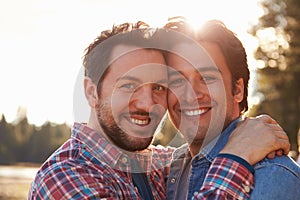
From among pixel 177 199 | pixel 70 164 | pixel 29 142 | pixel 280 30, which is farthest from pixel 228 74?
pixel 29 142

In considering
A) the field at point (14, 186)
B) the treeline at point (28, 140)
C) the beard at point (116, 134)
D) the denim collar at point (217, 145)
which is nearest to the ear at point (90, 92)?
the beard at point (116, 134)

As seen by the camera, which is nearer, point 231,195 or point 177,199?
point 231,195

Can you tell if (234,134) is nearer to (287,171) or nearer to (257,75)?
(287,171)

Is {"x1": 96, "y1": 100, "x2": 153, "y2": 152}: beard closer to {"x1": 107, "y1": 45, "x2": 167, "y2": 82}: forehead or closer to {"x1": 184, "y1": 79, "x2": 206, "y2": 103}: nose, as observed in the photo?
{"x1": 107, "y1": 45, "x2": 167, "y2": 82}: forehead

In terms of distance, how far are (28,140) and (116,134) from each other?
70.7m

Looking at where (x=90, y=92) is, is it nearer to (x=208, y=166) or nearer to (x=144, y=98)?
(x=144, y=98)

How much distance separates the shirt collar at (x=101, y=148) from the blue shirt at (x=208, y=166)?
0.34 m

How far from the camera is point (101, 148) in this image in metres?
3.85

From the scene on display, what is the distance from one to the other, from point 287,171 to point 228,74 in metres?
0.83

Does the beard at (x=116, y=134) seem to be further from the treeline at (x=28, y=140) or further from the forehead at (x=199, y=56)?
the treeline at (x=28, y=140)

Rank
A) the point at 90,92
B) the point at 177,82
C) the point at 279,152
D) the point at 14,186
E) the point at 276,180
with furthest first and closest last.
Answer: the point at 14,186, the point at 90,92, the point at 177,82, the point at 279,152, the point at 276,180

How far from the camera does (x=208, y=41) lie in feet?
12.9

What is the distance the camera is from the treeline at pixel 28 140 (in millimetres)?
70938

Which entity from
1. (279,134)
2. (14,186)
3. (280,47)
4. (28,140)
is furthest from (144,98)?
(28,140)
